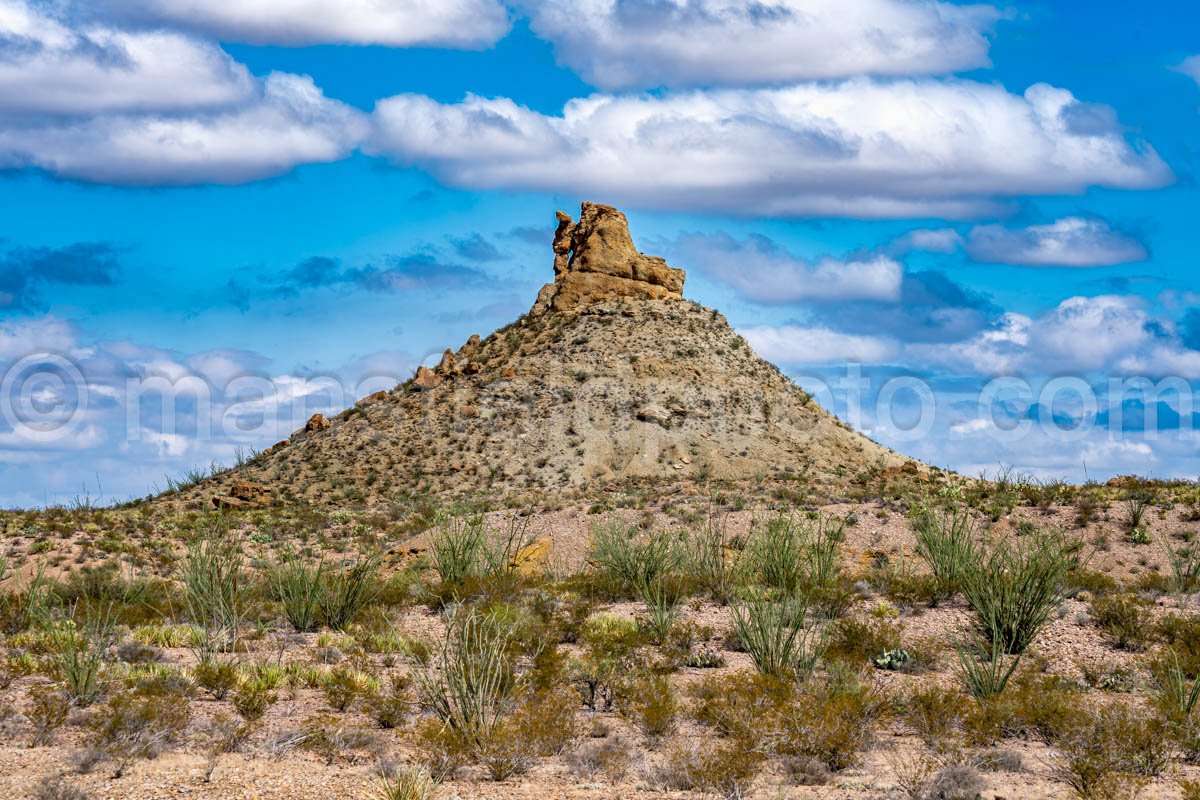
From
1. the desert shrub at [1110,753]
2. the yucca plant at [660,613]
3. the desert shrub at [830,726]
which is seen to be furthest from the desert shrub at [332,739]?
the desert shrub at [1110,753]

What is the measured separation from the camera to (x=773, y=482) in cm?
3712

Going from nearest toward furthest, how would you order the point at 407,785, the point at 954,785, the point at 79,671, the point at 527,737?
the point at 407,785 < the point at 954,785 < the point at 527,737 < the point at 79,671

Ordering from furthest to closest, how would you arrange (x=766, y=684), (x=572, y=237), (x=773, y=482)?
(x=572, y=237), (x=773, y=482), (x=766, y=684)

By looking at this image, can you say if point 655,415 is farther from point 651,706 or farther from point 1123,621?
point 651,706

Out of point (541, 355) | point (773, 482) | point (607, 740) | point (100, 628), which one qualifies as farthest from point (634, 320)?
point (607, 740)

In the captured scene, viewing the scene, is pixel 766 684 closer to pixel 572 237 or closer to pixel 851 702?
pixel 851 702

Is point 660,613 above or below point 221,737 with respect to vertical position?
above

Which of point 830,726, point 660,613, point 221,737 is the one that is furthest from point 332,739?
point 660,613

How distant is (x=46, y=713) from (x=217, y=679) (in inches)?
68.0

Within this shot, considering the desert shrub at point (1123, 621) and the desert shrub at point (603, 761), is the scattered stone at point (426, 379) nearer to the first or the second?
the desert shrub at point (1123, 621)

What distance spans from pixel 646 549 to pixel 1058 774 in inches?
374

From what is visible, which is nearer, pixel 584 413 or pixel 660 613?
pixel 660 613

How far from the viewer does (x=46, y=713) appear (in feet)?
31.8

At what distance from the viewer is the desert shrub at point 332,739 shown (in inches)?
357
